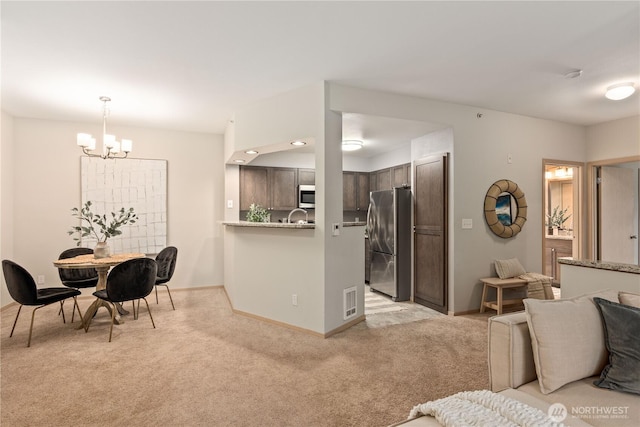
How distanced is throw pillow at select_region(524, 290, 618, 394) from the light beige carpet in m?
0.93

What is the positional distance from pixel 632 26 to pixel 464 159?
1.95 m

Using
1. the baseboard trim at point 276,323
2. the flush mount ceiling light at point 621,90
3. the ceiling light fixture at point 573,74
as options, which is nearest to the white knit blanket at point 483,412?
the baseboard trim at point 276,323

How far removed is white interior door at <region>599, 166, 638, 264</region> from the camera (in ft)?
16.4

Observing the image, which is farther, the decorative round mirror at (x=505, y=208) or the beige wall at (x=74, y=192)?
the beige wall at (x=74, y=192)

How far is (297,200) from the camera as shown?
5930mm

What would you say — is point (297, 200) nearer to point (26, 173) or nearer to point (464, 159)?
point (464, 159)

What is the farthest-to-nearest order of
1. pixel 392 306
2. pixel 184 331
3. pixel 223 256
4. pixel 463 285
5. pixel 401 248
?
pixel 223 256 < pixel 401 248 < pixel 392 306 < pixel 463 285 < pixel 184 331

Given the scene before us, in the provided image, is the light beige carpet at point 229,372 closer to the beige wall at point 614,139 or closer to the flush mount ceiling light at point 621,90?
the flush mount ceiling light at point 621,90

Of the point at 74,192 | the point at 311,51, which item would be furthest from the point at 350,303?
the point at 74,192

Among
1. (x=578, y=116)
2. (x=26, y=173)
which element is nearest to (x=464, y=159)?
(x=578, y=116)

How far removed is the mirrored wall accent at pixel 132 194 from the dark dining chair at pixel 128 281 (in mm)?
1757

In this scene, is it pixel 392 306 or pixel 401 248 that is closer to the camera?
pixel 392 306

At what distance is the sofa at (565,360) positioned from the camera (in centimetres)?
141

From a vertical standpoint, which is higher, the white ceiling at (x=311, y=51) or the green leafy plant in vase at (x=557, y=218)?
the white ceiling at (x=311, y=51)
